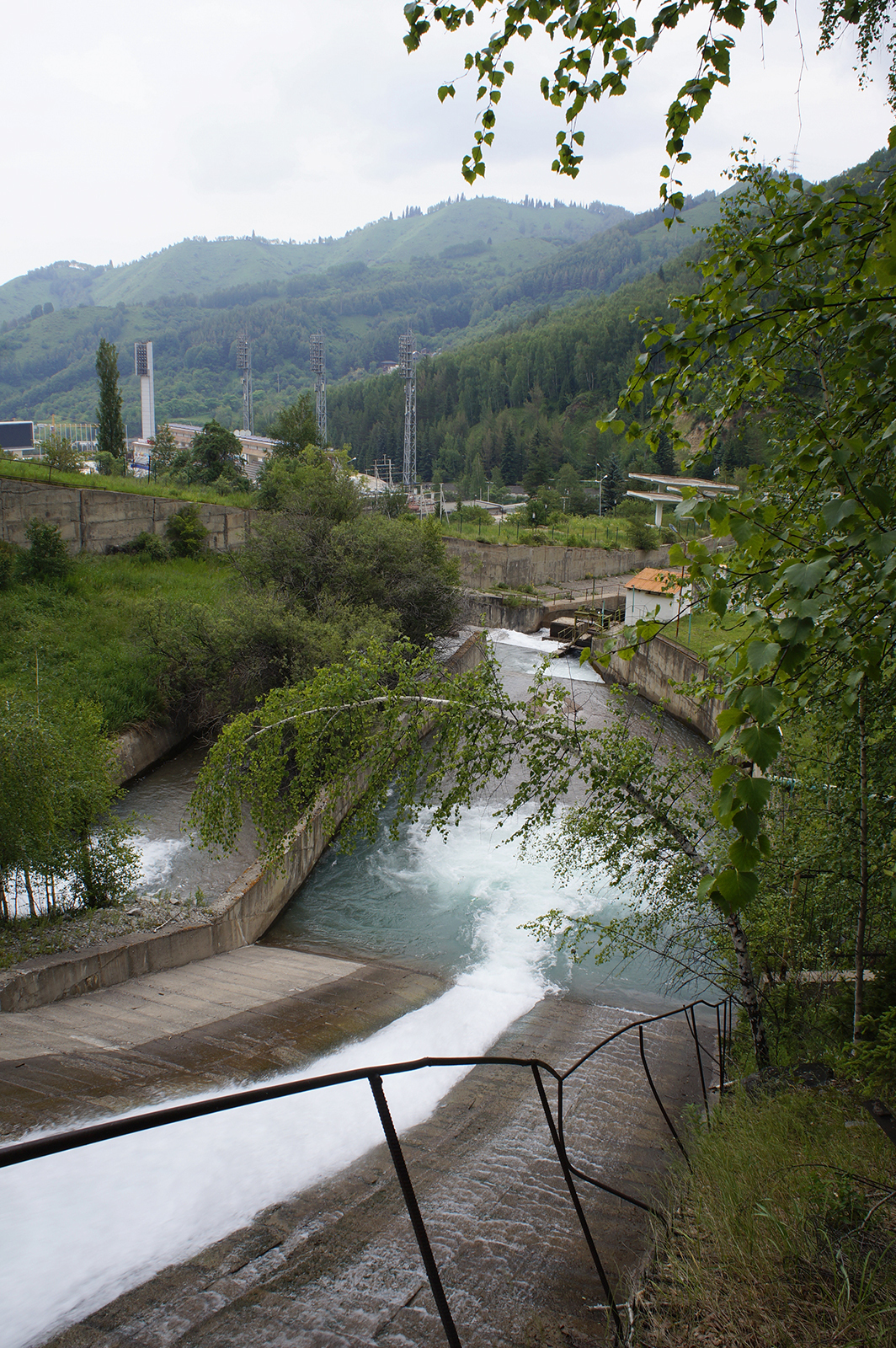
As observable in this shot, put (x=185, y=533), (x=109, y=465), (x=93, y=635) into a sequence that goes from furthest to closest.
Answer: (x=109, y=465) < (x=185, y=533) < (x=93, y=635)

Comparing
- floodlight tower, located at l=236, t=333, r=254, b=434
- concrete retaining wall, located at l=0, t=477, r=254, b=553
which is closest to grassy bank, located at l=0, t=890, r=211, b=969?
concrete retaining wall, located at l=0, t=477, r=254, b=553

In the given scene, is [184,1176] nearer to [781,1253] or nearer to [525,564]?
[781,1253]

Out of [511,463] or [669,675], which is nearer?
[669,675]

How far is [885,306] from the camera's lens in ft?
10.8

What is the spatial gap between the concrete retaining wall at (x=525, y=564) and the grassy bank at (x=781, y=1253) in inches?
1574

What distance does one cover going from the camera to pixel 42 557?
2625 centimetres

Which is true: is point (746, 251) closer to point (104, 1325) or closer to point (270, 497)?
point (104, 1325)

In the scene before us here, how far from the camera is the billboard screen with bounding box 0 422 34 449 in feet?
235

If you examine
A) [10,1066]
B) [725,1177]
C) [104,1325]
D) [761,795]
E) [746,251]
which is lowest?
[10,1066]

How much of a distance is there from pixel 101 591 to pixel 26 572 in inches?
90.3

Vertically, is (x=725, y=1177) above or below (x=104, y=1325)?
above

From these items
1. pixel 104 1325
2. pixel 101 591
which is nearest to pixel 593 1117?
pixel 104 1325

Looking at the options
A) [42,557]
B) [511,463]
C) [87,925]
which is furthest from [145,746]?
[511,463]

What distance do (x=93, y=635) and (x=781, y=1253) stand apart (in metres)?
23.9
